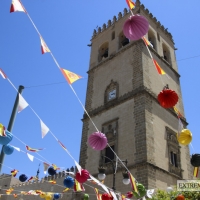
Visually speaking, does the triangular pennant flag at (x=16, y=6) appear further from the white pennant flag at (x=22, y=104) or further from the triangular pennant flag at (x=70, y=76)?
the white pennant flag at (x=22, y=104)

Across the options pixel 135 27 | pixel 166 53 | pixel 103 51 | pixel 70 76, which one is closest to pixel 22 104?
pixel 70 76

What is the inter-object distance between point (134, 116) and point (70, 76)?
10199 mm

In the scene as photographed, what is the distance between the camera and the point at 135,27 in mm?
5289

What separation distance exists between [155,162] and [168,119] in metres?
4.30

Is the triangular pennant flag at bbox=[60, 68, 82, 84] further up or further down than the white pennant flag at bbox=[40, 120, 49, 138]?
further up

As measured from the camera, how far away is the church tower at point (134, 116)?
48.3 ft

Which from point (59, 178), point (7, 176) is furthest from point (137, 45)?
point (7, 176)

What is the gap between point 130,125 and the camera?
16.2 m

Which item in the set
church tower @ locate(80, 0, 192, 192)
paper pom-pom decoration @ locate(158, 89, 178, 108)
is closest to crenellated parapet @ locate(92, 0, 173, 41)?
church tower @ locate(80, 0, 192, 192)

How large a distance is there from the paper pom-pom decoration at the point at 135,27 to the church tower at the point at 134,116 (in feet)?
32.7

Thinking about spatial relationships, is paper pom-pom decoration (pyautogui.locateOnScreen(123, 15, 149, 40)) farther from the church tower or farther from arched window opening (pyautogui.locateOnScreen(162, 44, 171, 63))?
arched window opening (pyautogui.locateOnScreen(162, 44, 171, 63))

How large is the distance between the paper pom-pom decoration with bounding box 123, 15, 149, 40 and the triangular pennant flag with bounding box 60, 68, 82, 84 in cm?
208

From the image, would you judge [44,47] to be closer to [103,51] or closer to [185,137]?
[185,137]

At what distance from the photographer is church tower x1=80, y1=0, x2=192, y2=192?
48.3 feet
